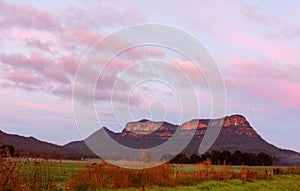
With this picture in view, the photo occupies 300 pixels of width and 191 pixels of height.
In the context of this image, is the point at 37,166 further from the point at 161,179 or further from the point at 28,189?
the point at 161,179

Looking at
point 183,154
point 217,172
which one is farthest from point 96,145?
point 183,154

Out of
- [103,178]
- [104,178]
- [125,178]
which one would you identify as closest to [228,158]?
[125,178]

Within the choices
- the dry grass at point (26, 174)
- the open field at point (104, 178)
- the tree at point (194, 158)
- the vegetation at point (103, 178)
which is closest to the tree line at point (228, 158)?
the tree at point (194, 158)

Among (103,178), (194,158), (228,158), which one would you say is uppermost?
(228,158)

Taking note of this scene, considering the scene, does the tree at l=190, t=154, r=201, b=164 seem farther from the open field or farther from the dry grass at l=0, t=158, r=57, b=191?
the dry grass at l=0, t=158, r=57, b=191

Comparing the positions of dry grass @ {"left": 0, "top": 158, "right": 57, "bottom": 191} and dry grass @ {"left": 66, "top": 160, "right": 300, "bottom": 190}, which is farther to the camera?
dry grass @ {"left": 66, "top": 160, "right": 300, "bottom": 190}

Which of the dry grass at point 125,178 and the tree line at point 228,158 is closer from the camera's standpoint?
the dry grass at point 125,178

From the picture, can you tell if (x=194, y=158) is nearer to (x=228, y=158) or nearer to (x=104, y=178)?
(x=228, y=158)

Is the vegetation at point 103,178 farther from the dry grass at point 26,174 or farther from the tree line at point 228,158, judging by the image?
the tree line at point 228,158

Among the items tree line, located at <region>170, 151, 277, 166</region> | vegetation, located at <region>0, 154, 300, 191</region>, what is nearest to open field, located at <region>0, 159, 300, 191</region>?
vegetation, located at <region>0, 154, 300, 191</region>

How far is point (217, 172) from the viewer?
3016cm

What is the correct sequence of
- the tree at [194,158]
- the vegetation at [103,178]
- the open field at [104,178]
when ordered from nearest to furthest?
the vegetation at [103,178]
the open field at [104,178]
the tree at [194,158]

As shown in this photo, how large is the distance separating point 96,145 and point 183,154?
6490 centimetres

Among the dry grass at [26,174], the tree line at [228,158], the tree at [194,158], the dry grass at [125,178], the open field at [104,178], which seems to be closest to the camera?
the dry grass at [26,174]
